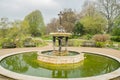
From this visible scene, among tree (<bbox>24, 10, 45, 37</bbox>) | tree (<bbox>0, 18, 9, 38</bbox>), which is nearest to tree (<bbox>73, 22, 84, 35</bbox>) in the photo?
tree (<bbox>24, 10, 45, 37</bbox>)

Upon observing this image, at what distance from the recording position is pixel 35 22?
4472 centimetres

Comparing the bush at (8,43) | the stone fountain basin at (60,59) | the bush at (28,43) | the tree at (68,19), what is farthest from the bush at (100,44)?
the tree at (68,19)

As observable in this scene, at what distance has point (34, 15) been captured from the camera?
4497cm

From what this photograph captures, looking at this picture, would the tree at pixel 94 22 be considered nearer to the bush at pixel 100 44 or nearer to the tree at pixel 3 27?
the bush at pixel 100 44

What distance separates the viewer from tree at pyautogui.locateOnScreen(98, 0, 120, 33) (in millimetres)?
39806

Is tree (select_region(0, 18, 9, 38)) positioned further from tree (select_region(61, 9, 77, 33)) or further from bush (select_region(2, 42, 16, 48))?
tree (select_region(61, 9, 77, 33))

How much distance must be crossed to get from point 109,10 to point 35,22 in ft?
60.7

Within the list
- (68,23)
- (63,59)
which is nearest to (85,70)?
(63,59)

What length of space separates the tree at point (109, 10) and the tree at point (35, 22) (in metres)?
15.6

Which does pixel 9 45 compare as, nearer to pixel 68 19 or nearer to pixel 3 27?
pixel 3 27

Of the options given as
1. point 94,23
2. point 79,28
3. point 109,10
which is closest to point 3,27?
point 94,23

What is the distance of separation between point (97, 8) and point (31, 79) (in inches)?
1357

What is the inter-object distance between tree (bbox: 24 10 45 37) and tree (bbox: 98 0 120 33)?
15569 millimetres

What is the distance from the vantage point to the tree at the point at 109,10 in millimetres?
39806
